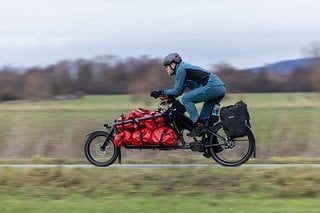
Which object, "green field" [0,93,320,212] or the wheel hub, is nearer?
"green field" [0,93,320,212]

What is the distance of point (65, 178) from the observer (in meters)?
11.3

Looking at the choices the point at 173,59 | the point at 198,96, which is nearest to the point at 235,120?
the point at 198,96

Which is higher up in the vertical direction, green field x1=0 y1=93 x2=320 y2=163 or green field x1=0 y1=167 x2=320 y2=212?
green field x1=0 y1=93 x2=320 y2=163

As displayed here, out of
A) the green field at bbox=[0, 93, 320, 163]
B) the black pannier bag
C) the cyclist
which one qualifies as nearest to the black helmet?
the cyclist

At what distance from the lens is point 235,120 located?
1196 centimetres

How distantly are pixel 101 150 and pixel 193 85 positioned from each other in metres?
2.14

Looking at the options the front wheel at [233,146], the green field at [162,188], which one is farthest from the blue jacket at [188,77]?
the green field at [162,188]

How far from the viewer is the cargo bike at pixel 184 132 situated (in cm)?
1202

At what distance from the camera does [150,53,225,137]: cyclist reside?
11914 mm

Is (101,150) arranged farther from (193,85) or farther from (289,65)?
(289,65)

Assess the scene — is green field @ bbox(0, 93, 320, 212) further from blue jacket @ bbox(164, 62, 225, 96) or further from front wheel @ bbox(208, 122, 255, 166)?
blue jacket @ bbox(164, 62, 225, 96)

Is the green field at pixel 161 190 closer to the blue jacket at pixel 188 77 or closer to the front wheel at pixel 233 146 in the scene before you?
the front wheel at pixel 233 146

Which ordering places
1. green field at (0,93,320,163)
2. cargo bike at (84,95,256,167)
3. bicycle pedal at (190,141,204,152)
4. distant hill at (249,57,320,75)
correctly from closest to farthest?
cargo bike at (84,95,256,167)
bicycle pedal at (190,141,204,152)
green field at (0,93,320,163)
distant hill at (249,57,320,75)

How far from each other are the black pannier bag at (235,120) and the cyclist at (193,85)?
36 centimetres
